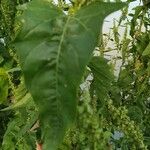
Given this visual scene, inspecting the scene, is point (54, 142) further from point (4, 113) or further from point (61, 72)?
point (4, 113)

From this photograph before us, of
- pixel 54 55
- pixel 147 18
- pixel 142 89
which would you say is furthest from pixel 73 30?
pixel 147 18

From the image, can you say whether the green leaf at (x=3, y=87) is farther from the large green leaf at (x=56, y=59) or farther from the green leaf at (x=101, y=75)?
the large green leaf at (x=56, y=59)

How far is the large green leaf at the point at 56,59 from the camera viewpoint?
499 mm

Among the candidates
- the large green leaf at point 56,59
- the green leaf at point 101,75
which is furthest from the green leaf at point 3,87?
the large green leaf at point 56,59

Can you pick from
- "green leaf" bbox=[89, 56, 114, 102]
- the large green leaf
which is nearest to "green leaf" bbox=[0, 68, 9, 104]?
"green leaf" bbox=[89, 56, 114, 102]

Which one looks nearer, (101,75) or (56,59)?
(56,59)

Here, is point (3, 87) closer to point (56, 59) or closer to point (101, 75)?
point (101, 75)

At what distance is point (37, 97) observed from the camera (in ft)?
1.66

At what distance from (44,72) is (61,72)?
0.02 meters

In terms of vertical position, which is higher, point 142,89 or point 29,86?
point 29,86

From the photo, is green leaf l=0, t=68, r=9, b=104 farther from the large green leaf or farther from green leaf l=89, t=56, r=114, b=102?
the large green leaf

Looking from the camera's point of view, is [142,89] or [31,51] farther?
[142,89]

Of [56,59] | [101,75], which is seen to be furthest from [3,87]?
[56,59]

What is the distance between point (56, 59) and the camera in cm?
51
